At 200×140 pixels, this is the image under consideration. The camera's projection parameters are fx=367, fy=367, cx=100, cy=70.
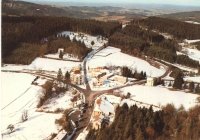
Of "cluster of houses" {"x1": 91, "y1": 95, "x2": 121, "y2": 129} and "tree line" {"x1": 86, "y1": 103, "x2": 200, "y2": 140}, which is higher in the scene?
"tree line" {"x1": 86, "y1": 103, "x2": 200, "y2": 140}

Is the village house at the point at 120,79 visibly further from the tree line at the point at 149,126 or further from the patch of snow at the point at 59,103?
the tree line at the point at 149,126

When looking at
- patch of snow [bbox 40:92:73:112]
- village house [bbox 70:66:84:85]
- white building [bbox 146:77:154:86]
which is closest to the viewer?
patch of snow [bbox 40:92:73:112]

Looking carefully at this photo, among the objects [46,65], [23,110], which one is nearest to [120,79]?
[23,110]

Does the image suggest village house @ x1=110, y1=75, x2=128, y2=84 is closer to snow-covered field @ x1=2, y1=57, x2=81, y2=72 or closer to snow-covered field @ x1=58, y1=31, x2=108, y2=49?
snow-covered field @ x1=2, y1=57, x2=81, y2=72

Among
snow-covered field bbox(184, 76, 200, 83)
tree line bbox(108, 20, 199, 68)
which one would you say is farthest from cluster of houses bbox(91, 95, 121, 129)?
tree line bbox(108, 20, 199, 68)

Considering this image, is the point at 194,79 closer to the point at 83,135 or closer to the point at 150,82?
the point at 150,82

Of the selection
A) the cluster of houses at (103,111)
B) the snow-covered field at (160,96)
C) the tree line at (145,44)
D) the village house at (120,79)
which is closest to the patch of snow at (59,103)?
the cluster of houses at (103,111)
